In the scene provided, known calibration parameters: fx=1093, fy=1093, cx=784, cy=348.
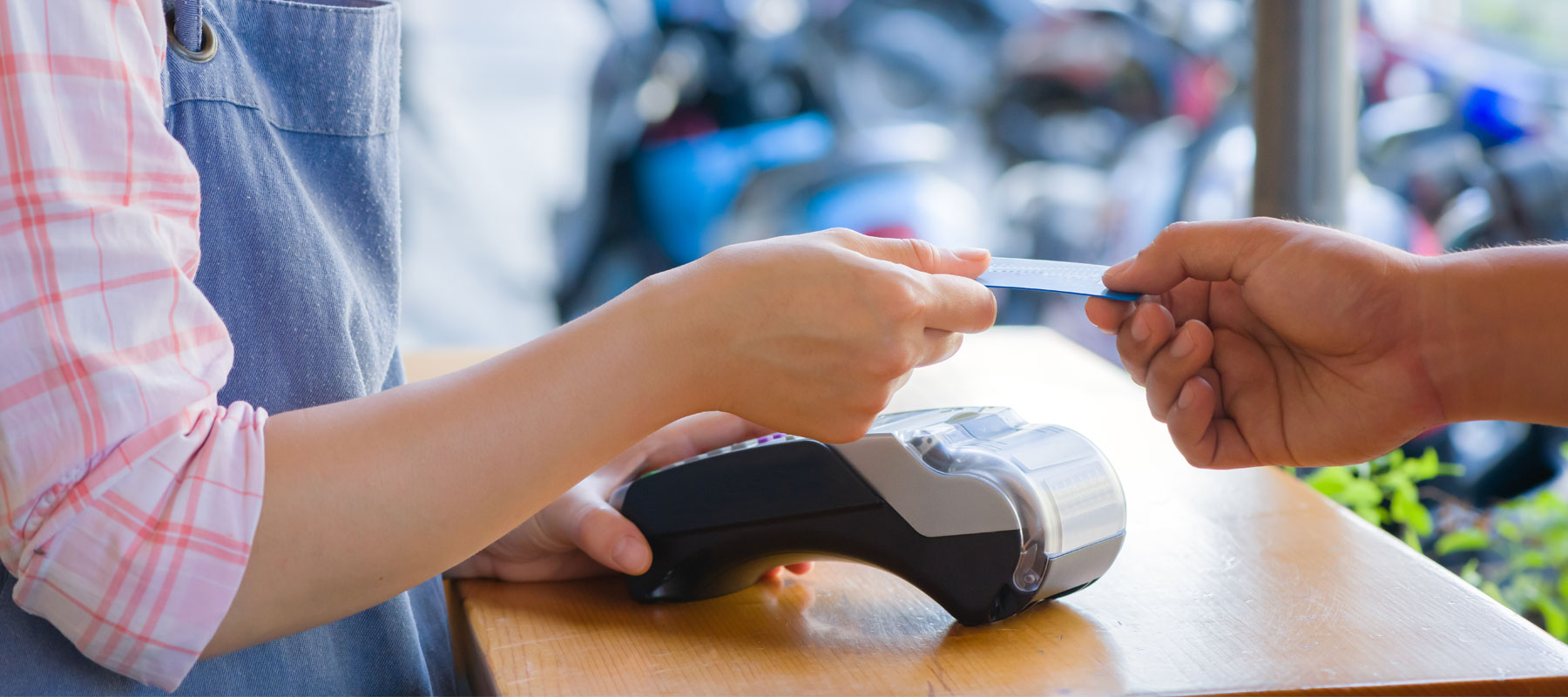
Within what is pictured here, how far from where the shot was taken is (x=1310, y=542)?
26.6 inches

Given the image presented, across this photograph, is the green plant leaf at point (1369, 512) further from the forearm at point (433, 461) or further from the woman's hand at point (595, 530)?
the forearm at point (433, 461)

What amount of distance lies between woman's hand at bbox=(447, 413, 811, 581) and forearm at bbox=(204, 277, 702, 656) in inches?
5.1

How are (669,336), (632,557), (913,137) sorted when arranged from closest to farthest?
(669,336)
(632,557)
(913,137)

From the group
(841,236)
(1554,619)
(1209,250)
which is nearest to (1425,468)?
(1554,619)

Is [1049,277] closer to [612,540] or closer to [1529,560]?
[612,540]

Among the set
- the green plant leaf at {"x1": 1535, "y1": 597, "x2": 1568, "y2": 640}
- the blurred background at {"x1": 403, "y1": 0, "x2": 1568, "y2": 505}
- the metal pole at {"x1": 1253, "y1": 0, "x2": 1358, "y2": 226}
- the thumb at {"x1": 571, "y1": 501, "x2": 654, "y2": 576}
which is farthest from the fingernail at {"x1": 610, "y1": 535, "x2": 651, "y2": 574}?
the blurred background at {"x1": 403, "y1": 0, "x2": 1568, "y2": 505}

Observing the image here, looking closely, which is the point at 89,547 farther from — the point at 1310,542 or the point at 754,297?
the point at 1310,542

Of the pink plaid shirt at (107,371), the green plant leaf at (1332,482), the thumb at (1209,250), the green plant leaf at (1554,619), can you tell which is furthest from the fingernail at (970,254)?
the green plant leaf at (1554,619)

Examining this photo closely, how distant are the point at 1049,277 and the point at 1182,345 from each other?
0.53ft

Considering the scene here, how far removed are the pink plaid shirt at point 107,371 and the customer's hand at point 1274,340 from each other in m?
0.51

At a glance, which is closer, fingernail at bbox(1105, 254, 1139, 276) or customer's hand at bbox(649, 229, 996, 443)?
customer's hand at bbox(649, 229, 996, 443)

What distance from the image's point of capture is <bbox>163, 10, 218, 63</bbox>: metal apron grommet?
537 millimetres

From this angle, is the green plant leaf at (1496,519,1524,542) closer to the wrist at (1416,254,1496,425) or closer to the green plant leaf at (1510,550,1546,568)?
the green plant leaf at (1510,550,1546,568)

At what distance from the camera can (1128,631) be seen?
1.83 ft
